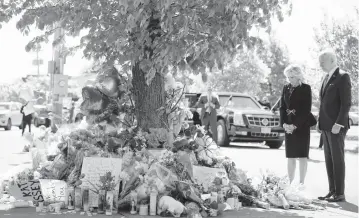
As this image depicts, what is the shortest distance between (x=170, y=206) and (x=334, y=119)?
2.87 metres

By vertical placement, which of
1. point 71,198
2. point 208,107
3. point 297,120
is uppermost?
point 208,107

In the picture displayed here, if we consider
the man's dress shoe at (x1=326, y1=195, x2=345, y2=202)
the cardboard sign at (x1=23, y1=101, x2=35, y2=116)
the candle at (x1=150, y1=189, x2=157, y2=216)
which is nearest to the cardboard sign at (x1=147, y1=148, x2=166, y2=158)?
the candle at (x1=150, y1=189, x2=157, y2=216)

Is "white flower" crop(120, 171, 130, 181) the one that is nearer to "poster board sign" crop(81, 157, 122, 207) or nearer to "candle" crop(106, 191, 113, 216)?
"poster board sign" crop(81, 157, 122, 207)

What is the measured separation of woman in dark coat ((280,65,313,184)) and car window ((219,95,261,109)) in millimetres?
11965

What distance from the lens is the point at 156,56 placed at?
7.41 m

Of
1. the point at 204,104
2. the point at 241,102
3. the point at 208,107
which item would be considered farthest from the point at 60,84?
the point at 241,102

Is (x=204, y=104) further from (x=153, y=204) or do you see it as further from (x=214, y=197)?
(x=153, y=204)

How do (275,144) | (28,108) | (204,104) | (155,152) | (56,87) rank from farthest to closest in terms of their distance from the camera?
(28,108), (275,144), (56,87), (204,104), (155,152)

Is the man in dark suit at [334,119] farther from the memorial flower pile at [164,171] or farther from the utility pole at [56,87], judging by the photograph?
the utility pole at [56,87]

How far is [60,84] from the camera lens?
18.6 m

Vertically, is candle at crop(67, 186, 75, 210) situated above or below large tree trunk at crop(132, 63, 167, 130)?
below

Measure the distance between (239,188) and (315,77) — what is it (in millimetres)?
28157

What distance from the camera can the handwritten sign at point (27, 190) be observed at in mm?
7137

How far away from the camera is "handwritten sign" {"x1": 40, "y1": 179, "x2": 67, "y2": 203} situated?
7114 mm
